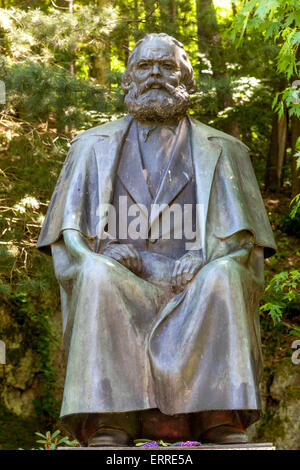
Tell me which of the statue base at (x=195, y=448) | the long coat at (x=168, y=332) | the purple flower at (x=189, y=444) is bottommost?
the statue base at (x=195, y=448)

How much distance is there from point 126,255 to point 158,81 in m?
1.07

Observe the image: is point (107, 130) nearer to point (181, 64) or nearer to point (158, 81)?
point (158, 81)

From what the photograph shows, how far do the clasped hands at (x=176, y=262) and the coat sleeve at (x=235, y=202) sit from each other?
0.23 metres

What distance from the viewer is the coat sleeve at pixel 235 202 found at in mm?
4902

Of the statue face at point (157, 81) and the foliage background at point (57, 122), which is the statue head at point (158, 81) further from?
the foliage background at point (57, 122)

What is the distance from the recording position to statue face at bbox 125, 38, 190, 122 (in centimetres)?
513

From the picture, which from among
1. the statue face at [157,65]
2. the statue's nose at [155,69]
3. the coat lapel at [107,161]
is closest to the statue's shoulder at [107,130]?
the coat lapel at [107,161]

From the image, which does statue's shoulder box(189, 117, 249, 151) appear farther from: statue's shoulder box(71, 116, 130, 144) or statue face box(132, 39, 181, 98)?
statue's shoulder box(71, 116, 130, 144)

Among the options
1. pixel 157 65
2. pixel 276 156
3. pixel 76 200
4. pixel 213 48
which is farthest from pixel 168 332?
pixel 276 156

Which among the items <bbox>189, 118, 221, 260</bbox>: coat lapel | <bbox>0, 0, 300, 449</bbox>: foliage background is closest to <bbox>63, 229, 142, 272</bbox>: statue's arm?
<bbox>189, 118, 221, 260</bbox>: coat lapel

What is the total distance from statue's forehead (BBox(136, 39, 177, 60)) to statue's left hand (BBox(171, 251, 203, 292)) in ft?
3.97

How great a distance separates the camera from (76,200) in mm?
5020
